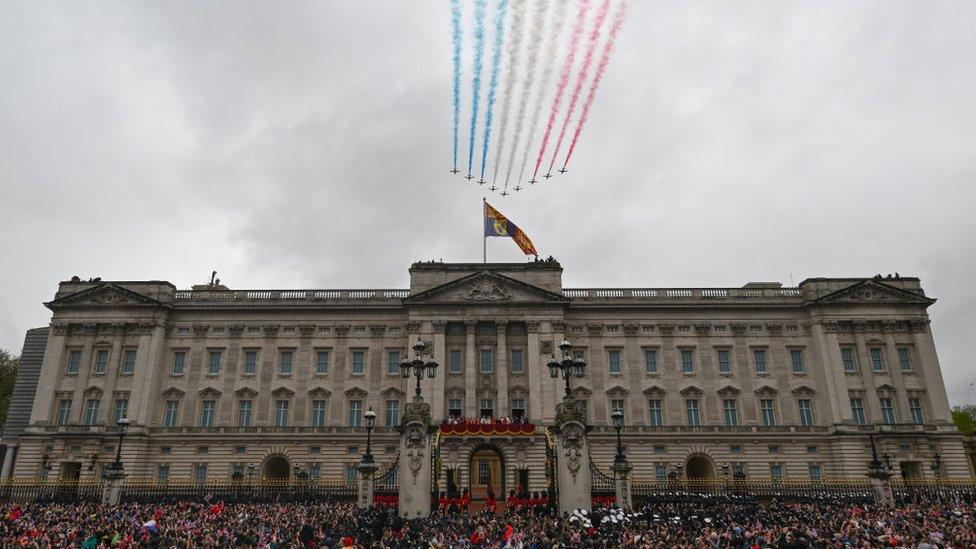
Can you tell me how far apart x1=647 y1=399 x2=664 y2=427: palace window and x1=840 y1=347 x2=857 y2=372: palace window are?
54.2 ft

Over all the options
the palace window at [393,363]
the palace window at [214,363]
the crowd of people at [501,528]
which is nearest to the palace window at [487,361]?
the palace window at [393,363]

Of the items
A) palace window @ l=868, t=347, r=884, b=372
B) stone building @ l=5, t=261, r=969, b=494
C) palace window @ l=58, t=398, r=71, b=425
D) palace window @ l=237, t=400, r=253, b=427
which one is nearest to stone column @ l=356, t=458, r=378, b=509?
stone building @ l=5, t=261, r=969, b=494

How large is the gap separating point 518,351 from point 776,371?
22.9m

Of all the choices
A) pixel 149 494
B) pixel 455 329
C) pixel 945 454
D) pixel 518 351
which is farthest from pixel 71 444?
pixel 945 454

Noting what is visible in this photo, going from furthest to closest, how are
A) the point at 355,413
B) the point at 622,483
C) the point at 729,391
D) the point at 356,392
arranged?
1. the point at 356,392
2. the point at 729,391
3. the point at 355,413
4. the point at 622,483

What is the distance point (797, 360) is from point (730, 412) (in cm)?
798

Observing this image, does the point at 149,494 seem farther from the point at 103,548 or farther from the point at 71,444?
the point at 103,548

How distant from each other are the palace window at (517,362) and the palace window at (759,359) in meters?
20.8

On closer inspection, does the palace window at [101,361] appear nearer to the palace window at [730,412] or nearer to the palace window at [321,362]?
the palace window at [321,362]

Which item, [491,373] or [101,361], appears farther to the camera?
[101,361]

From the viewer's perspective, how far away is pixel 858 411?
56406mm

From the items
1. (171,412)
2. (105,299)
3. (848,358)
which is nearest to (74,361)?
(105,299)

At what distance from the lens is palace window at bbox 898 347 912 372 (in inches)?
2272

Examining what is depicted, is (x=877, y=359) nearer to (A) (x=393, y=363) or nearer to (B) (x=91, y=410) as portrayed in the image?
(A) (x=393, y=363)
